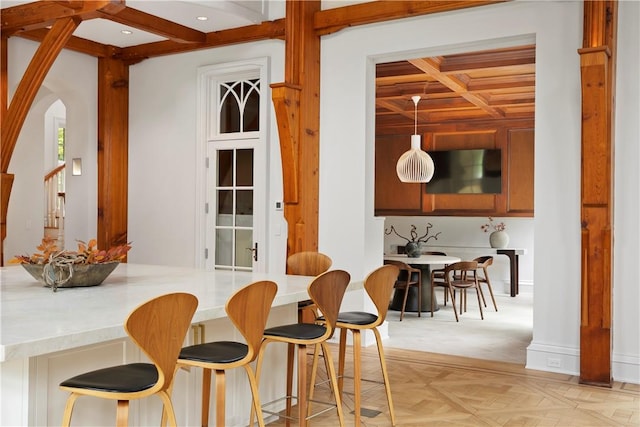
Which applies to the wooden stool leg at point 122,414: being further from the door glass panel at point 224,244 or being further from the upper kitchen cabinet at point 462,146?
the upper kitchen cabinet at point 462,146

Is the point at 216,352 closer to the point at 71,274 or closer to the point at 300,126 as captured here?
the point at 71,274

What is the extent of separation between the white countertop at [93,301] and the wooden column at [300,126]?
1740 mm

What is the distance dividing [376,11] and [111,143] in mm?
3487

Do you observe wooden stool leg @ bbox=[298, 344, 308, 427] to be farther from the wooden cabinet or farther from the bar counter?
the wooden cabinet

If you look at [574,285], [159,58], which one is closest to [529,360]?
[574,285]

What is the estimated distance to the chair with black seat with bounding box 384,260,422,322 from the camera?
7939mm

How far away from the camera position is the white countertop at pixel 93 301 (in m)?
2.34

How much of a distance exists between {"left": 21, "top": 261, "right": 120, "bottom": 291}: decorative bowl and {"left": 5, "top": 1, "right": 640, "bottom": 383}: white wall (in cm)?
302

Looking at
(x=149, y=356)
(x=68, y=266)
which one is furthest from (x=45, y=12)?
(x=149, y=356)

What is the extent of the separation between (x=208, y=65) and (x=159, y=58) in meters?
0.75

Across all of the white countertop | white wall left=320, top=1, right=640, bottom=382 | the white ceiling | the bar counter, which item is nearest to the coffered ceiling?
white wall left=320, top=1, right=640, bottom=382

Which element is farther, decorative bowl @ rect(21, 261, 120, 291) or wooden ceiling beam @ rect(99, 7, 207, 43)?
wooden ceiling beam @ rect(99, 7, 207, 43)

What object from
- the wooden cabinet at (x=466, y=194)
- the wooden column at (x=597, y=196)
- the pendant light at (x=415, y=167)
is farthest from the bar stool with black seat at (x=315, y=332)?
the wooden cabinet at (x=466, y=194)

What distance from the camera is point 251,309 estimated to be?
9.76 ft
